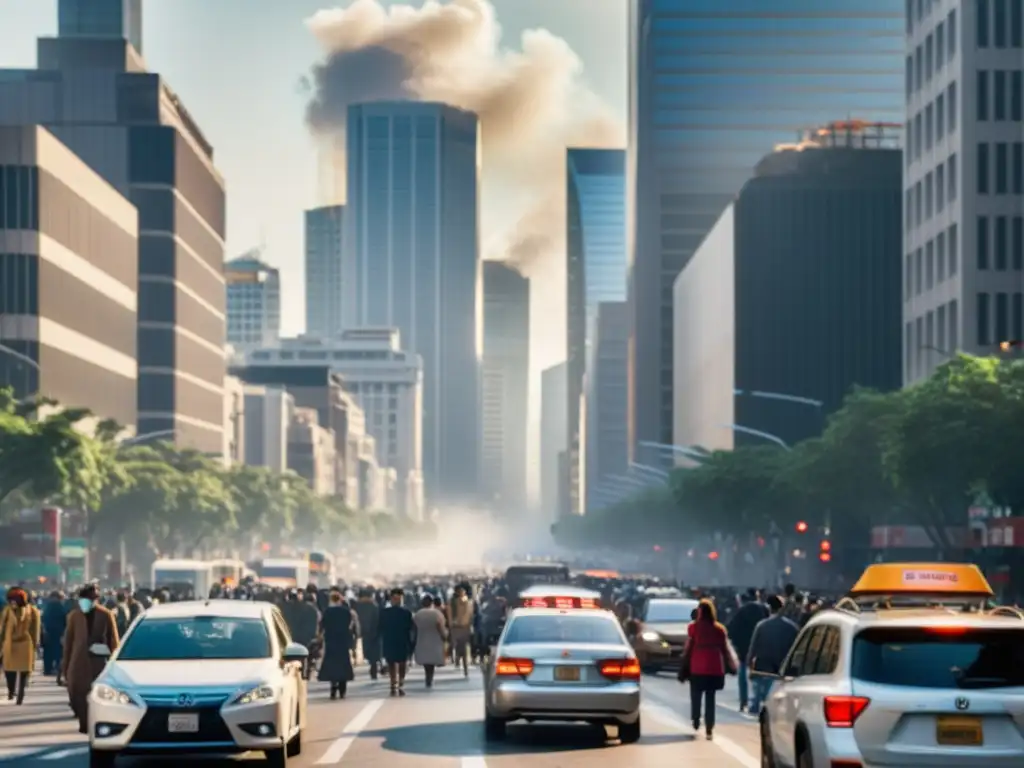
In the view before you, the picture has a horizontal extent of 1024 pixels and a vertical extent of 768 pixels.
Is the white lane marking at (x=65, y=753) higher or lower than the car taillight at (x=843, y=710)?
lower

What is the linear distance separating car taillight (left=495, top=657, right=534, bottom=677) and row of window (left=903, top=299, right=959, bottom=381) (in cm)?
9035

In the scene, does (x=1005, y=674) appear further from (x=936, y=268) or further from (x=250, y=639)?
(x=936, y=268)

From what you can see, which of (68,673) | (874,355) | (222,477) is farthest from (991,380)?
(874,355)

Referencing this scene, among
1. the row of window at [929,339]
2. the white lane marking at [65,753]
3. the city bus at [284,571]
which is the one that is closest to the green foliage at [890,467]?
the row of window at [929,339]

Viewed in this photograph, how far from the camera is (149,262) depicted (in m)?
177

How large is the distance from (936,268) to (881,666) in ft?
359

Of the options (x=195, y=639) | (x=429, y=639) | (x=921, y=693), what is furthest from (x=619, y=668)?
(x=429, y=639)

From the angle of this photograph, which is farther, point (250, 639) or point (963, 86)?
point (963, 86)

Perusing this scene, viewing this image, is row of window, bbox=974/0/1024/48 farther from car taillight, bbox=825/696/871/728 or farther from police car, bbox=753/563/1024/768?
car taillight, bbox=825/696/871/728

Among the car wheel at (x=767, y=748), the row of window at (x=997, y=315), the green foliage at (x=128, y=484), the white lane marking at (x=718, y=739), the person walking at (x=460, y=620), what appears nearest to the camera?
the car wheel at (x=767, y=748)

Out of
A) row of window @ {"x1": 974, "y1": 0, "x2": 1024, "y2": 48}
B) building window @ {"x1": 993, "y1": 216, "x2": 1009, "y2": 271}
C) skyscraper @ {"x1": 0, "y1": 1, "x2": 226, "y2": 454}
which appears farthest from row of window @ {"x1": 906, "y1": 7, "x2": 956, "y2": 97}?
skyscraper @ {"x1": 0, "y1": 1, "x2": 226, "y2": 454}

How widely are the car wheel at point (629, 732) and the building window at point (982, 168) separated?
92.7m

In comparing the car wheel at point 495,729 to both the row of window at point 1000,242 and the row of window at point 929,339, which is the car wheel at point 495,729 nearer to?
the row of window at point 929,339

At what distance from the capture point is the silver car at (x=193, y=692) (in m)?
22.6
